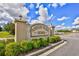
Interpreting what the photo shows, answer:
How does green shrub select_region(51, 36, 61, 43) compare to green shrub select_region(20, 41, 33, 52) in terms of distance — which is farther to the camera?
green shrub select_region(51, 36, 61, 43)

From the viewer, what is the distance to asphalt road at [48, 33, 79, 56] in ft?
14.3

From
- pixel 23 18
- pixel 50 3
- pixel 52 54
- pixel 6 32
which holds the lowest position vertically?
pixel 52 54

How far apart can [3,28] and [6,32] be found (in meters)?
0.11

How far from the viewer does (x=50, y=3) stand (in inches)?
174

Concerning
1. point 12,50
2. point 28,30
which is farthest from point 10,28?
point 12,50

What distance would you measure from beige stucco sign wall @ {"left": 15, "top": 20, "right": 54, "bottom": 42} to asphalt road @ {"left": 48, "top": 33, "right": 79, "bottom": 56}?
457mm

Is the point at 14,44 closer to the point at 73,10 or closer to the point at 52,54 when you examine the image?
the point at 52,54

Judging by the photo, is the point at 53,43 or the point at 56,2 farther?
the point at 53,43

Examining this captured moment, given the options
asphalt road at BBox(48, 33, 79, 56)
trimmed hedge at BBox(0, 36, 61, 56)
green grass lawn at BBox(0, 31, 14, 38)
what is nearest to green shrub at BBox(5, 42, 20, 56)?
trimmed hedge at BBox(0, 36, 61, 56)

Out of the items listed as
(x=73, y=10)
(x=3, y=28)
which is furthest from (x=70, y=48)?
(x=3, y=28)

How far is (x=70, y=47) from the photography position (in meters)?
4.55

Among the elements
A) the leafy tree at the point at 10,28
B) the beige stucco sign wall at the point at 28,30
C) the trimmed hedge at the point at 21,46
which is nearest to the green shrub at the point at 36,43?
the trimmed hedge at the point at 21,46

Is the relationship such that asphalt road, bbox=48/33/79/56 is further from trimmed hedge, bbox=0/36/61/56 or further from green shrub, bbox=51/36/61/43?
trimmed hedge, bbox=0/36/61/56

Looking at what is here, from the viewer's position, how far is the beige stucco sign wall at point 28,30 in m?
4.46
